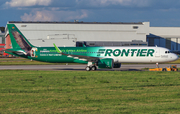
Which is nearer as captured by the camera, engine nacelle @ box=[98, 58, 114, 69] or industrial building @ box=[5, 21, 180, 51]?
engine nacelle @ box=[98, 58, 114, 69]

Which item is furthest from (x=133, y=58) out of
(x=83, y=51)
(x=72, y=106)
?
(x=72, y=106)

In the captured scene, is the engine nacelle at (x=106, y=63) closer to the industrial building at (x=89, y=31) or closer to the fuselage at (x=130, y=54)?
the fuselage at (x=130, y=54)

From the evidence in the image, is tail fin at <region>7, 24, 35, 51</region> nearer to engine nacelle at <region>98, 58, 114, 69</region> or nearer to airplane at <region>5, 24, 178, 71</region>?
airplane at <region>5, 24, 178, 71</region>

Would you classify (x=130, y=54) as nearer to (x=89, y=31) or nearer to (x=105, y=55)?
(x=105, y=55)

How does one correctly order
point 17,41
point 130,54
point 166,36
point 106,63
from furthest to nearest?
point 166,36, point 17,41, point 130,54, point 106,63

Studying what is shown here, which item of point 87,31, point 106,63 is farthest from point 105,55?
point 87,31

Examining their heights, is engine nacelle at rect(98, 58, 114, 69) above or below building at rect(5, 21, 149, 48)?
below

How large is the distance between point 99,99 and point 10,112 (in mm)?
5192

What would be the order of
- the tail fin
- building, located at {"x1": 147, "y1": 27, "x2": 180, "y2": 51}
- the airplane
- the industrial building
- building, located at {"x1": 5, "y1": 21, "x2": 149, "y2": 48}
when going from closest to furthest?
the airplane → the tail fin → the industrial building → building, located at {"x1": 5, "y1": 21, "x2": 149, "y2": 48} → building, located at {"x1": 147, "y1": 27, "x2": 180, "y2": 51}

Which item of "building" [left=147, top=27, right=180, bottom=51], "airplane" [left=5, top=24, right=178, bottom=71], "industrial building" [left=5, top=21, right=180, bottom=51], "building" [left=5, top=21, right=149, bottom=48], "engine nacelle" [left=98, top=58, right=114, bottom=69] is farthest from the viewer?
"building" [left=147, top=27, right=180, bottom=51]

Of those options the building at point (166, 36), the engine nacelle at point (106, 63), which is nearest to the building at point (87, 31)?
the building at point (166, 36)

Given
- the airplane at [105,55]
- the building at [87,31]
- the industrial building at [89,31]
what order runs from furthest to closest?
1. the building at [87,31]
2. the industrial building at [89,31]
3. the airplane at [105,55]

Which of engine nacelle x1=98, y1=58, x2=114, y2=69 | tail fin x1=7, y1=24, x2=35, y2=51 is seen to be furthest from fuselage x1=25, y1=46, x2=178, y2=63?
tail fin x1=7, y1=24, x2=35, y2=51

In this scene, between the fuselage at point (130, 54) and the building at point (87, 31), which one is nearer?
the fuselage at point (130, 54)
